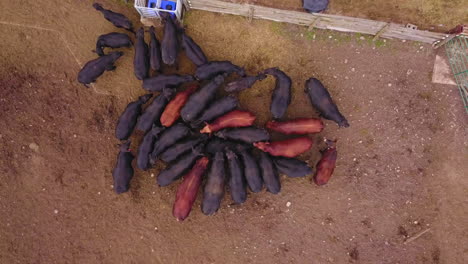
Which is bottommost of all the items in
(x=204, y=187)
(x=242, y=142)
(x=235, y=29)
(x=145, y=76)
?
(x=204, y=187)

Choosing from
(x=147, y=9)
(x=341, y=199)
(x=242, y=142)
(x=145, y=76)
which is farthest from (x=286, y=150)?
(x=147, y=9)

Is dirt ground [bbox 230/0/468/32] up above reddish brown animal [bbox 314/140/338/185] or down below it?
above

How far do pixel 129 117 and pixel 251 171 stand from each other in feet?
7.81

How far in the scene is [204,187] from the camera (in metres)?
7.48

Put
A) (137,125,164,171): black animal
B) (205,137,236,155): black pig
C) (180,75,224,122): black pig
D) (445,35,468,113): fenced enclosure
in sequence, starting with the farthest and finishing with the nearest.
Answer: (445,35,468,113): fenced enclosure, (205,137,236,155): black pig, (137,125,164,171): black animal, (180,75,224,122): black pig

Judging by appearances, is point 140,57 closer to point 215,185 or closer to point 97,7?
point 97,7

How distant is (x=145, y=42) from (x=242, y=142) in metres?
2.58

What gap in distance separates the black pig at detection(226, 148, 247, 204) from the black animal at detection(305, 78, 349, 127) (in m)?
1.75

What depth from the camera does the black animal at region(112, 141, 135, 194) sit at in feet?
23.7

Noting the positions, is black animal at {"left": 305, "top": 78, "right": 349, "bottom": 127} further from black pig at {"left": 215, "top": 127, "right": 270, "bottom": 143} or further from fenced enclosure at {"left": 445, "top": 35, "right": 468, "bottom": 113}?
fenced enclosure at {"left": 445, "top": 35, "right": 468, "bottom": 113}

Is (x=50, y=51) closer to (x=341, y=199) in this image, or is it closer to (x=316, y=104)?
(x=316, y=104)

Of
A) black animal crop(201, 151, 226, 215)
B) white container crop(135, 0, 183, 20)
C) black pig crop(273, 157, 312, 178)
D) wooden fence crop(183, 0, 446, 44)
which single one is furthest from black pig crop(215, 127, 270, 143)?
white container crop(135, 0, 183, 20)

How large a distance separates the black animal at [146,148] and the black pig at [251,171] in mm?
1525

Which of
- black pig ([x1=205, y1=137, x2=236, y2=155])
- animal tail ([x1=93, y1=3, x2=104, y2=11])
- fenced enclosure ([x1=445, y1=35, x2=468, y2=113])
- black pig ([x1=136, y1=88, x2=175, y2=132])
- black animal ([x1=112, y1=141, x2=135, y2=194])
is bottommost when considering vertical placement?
black animal ([x1=112, y1=141, x2=135, y2=194])
